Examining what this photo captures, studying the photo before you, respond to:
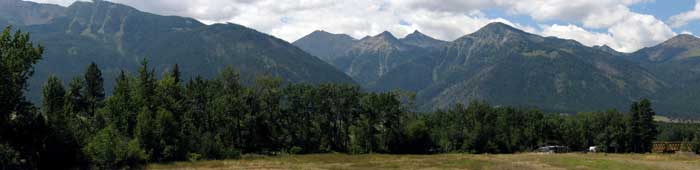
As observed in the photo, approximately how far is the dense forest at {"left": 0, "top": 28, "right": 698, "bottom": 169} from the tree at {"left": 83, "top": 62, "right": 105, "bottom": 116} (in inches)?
8.3

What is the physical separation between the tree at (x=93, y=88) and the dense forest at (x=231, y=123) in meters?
0.21

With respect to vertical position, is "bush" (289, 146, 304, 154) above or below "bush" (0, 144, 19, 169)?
below

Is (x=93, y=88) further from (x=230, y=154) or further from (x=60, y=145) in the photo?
(x=60, y=145)

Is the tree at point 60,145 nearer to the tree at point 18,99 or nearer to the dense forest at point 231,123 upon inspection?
the dense forest at point 231,123

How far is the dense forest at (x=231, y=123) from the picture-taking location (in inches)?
2864

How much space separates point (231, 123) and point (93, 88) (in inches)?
1104

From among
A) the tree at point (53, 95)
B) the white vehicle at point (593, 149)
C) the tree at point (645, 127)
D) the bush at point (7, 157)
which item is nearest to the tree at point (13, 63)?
the bush at point (7, 157)

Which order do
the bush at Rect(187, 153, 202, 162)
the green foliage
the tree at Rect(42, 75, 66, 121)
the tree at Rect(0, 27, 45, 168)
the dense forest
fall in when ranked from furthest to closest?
the tree at Rect(42, 75, 66, 121), the bush at Rect(187, 153, 202, 162), the green foliage, the dense forest, the tree at Rect(0, 27, 45, 168)

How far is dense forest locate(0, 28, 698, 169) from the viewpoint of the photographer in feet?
239

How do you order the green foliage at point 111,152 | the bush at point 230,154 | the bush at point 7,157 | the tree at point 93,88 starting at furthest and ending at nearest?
1. the tree at point 93,88
2. the bush at point 230,154
3. the green foliage at point 111,152
4. the bush at point 7,157

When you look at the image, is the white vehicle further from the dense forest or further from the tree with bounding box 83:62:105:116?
the tree with bounding box 83:62:105:116

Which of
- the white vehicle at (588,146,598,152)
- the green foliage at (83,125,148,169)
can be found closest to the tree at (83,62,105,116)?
the green foliage at (83,125,148,169)

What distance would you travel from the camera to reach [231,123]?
4870 inches

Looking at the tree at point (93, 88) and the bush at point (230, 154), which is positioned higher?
the tree at point (93, 88)
